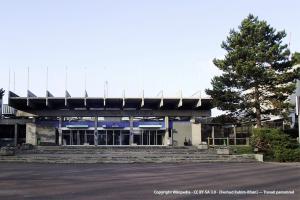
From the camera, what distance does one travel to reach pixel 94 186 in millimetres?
12984

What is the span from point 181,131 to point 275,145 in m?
28.3

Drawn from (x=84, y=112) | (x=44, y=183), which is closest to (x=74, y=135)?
(x=84, y=112)

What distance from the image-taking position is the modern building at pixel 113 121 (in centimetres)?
5519

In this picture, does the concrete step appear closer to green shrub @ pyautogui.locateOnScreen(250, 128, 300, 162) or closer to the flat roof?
green shrub @ pyautogui.locateOnScreen(250, 128, 300, 162)

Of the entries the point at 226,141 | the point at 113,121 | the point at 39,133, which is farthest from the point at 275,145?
the point at 39,133

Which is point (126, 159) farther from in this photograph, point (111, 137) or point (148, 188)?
point (111, 137)

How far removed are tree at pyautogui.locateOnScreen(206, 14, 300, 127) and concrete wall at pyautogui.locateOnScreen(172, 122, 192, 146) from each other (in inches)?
644

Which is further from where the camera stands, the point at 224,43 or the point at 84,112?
the point at 84,112

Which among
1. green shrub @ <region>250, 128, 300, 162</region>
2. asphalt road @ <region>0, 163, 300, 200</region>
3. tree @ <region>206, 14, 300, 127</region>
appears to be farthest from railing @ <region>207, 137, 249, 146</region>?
asphalt road @ <region>0, 163, 300, 200</region>

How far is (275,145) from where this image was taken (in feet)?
94.4

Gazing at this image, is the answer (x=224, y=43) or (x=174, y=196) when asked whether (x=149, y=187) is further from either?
(x=224, y=43)

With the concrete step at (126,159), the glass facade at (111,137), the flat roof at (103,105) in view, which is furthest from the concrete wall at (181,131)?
the concrete step at (126,159)

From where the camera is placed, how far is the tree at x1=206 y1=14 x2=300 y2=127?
38.4 metres

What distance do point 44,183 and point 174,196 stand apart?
497 cm
